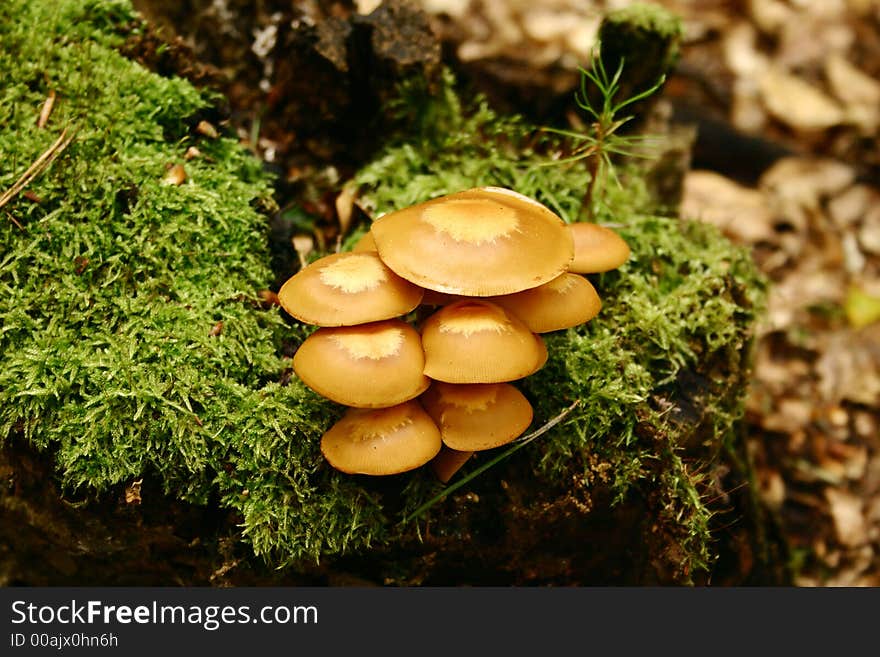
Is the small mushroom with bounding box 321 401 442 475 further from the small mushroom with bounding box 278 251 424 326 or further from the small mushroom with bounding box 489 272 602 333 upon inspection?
the small mushroom with bounding box 489 272 602 333

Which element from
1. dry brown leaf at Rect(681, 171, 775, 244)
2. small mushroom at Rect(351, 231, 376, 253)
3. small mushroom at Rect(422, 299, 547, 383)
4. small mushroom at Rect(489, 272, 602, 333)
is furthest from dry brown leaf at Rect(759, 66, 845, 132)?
small mushroom at Rect(422, 299, 547, 383)

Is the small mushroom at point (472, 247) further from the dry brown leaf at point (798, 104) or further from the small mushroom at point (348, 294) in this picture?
the dry brown leaf at point (798, 104)

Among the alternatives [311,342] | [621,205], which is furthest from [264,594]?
[621,205]

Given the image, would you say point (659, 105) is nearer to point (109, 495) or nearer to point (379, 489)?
point (379, 489)

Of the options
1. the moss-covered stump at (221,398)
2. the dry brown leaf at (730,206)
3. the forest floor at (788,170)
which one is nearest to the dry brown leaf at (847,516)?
the forest floor at (788,170)

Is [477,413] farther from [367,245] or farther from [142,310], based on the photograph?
[142,310]
